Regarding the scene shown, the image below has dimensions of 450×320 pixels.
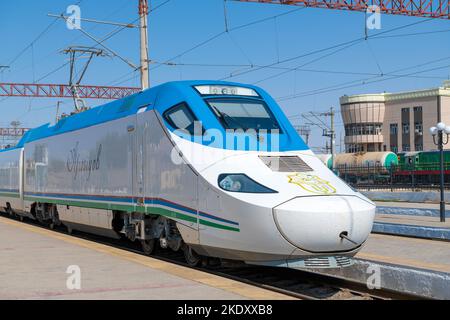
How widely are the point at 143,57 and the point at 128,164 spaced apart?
10152 millimetres

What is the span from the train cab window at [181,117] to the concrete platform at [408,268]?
132 inches

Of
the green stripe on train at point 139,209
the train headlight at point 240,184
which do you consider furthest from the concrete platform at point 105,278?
the train headlight at point 240,184

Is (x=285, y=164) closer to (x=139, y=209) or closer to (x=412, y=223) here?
(x=139, y=209)

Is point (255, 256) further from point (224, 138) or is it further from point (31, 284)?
point (31, 284)

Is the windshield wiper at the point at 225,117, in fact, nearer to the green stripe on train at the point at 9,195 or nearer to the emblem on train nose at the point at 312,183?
the emblem on train nose at the point at 312,183

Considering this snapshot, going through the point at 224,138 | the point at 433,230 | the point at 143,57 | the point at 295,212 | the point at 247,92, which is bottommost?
the point at 433,230

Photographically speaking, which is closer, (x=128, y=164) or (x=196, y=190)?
(x=196, y=190)

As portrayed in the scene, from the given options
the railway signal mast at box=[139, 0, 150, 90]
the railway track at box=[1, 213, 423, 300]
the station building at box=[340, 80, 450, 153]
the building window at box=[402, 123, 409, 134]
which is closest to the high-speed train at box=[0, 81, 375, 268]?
the railway track at box=[1, 213, 423, 300]

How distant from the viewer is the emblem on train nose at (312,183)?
8625mm

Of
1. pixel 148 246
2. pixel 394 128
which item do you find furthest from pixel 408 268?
pixel 394 128

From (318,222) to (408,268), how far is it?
191 cm

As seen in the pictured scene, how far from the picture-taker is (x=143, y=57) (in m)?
21.7

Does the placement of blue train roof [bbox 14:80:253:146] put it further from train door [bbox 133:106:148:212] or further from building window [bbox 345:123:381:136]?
building window [bbox 345:123:381:136]
